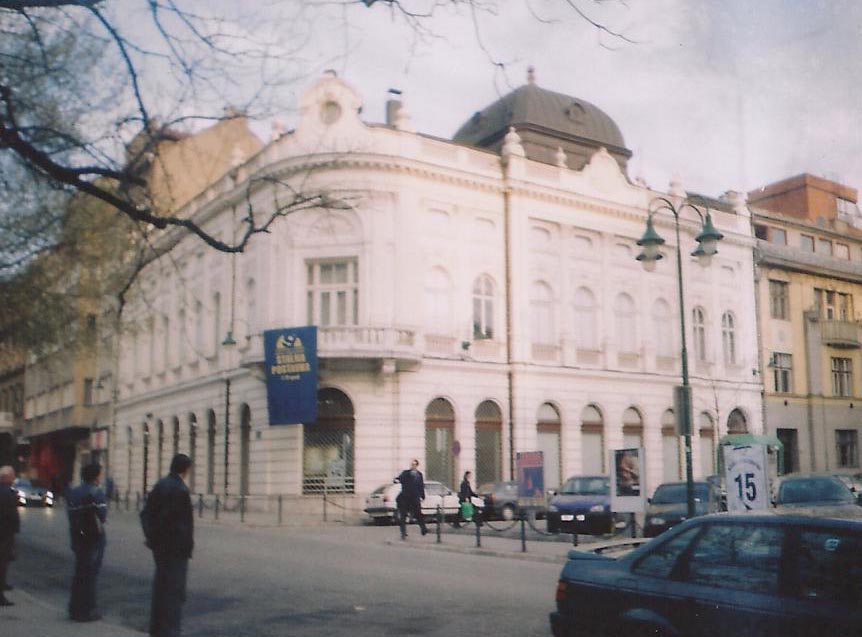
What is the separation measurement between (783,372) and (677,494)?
30959 mm

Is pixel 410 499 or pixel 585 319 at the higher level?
pixel 585 319

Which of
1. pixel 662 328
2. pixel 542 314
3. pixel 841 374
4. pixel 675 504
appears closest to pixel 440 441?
pixel 542 314

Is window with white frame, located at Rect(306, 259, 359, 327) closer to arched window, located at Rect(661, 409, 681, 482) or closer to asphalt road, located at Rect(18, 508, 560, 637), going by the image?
asphalt road, located at Rect(18, 508, 560, 637)

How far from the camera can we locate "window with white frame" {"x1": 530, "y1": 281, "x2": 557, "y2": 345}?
4250 cm

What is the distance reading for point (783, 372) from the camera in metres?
51.5

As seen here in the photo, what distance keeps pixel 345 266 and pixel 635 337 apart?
15337 millimetres

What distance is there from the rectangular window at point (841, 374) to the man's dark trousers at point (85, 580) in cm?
4813

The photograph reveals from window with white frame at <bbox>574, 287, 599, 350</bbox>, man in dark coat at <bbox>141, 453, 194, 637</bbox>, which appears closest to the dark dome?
window with white frame at <bbox>574, 287, 599, 350</bbox>

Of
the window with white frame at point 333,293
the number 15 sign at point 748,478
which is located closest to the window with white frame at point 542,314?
the window with white frame at point 333,293

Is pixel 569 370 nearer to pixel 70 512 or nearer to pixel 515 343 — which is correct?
pixel 515 343

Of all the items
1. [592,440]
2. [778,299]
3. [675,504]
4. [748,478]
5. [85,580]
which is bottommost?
[85,580]

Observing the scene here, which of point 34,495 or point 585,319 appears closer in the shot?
point 585,319

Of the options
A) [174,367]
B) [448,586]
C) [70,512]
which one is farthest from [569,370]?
[70,512]

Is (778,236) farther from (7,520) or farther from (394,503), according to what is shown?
(7,520)
